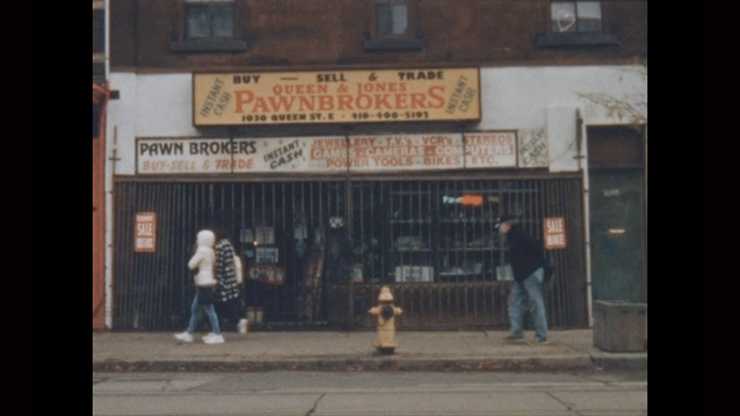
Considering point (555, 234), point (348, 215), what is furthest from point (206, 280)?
point (555, 234)

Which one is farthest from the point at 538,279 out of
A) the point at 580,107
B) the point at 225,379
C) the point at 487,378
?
the point at 225,379

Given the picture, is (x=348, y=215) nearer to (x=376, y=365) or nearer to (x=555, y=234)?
(x=555, y=234)

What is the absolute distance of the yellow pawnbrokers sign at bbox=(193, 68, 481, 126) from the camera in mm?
15812

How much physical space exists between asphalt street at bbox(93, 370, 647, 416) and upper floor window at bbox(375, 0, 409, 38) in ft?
Answer: 21.4

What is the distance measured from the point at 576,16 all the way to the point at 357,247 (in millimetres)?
5402

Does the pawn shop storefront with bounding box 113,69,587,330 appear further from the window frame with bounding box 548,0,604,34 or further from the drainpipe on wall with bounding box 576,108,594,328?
the window frame with bounding box 548,0,604,34

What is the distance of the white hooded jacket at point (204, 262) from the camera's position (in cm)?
1412

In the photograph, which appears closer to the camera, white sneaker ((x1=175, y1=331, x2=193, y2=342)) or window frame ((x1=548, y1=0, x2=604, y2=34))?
white sneaker ((x1=175, y1=331, x2=193, y2=342))

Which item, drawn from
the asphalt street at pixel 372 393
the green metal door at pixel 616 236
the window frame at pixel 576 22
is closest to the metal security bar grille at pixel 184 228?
the asphalt street at pixel 372 393

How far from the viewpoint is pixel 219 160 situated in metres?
16.1

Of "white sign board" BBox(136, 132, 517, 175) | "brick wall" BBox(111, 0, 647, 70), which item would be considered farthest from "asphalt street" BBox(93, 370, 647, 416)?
"brick wall" BBox(111, 0, 647, 70)
